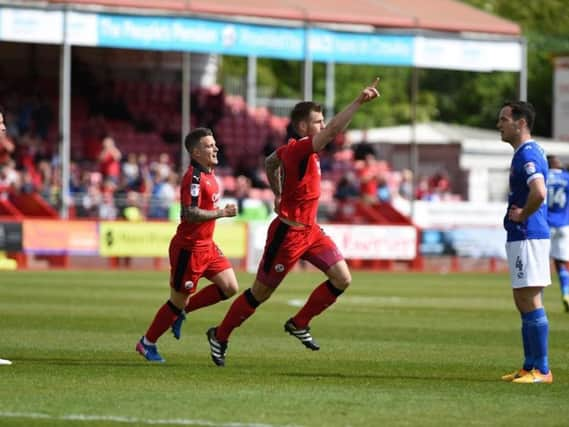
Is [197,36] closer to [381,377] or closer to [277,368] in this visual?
[277,368]

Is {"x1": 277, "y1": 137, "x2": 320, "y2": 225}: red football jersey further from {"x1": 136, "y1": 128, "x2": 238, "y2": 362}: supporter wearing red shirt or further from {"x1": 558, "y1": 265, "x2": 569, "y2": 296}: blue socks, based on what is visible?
{"x1": 558, "y1": 265, "x2": 569, "y2": 296}: blue socks

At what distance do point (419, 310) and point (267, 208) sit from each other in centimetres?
1616

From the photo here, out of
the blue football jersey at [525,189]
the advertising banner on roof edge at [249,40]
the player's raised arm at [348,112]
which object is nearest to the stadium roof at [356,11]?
the advertising banner on roof edge at [249,40]

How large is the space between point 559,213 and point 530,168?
12820 mm

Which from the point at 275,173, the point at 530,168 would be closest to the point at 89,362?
the point at 275,173

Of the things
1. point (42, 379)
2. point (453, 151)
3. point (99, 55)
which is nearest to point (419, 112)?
point (453, 151)

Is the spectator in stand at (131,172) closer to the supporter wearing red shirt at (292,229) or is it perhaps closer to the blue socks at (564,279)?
the blue socks at (564,279)

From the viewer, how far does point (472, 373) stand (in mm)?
13812

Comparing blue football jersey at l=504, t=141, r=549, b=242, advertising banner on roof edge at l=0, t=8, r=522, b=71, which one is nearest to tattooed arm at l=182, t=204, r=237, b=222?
blue football jersey at l=504, t=141, r=549, b=242

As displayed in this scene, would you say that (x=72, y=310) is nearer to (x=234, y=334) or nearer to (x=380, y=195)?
(x=234, y=334)

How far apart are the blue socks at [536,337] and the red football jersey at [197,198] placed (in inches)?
119

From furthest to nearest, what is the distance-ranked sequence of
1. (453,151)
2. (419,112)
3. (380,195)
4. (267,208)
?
(419,112), (453,151), (380,195), (267,208)

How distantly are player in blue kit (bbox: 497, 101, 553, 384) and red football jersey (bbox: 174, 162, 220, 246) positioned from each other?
109 inches

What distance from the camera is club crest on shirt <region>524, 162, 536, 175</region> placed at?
492 inches
